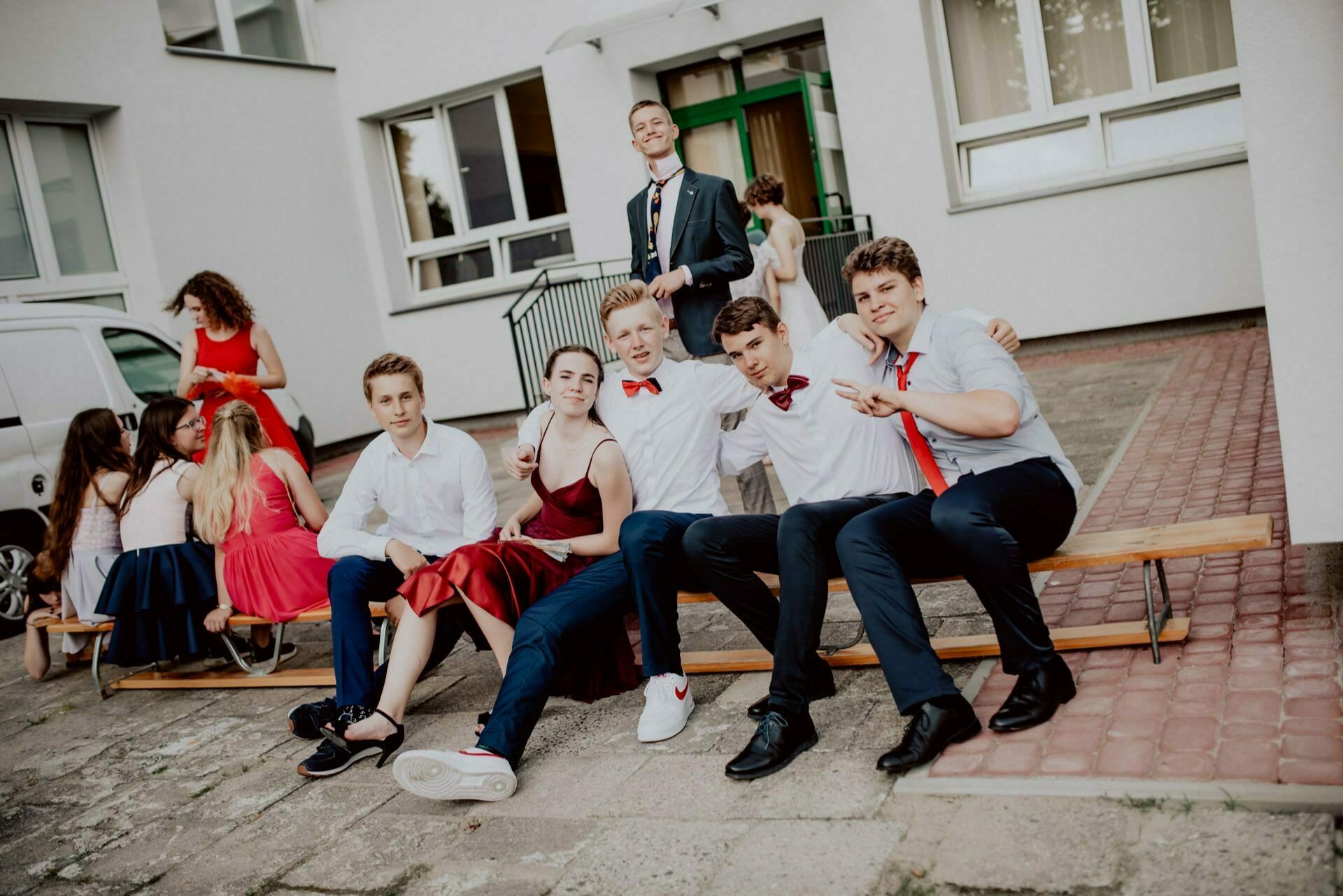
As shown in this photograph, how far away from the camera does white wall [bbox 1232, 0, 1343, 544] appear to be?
11.2ft

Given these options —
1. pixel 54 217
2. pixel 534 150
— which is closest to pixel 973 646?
pixel 534 150

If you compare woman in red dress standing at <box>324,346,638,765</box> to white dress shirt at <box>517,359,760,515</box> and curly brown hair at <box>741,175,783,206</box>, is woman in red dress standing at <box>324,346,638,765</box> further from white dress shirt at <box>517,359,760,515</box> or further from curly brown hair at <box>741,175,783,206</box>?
curly brown hair at <box>741,175,783,206</box>

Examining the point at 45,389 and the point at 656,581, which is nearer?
the point at 656,581

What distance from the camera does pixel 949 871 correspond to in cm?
260

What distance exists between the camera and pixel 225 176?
40.8ft

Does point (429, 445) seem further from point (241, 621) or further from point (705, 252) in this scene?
point (705, 252)

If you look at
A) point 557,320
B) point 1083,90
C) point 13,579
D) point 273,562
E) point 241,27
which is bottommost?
point 13,579

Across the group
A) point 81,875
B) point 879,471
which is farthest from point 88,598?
point 879,471

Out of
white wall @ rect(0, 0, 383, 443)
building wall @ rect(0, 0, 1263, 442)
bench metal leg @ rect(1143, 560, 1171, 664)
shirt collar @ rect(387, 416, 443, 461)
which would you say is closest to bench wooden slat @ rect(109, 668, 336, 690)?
shirt collar @ rect(387, 416, 443, 461)

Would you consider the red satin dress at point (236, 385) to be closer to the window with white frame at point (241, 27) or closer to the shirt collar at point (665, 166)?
the shirt collar at point (665, 166)

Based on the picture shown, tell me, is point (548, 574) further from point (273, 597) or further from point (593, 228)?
point (593, 228)

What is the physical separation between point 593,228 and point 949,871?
414 inches

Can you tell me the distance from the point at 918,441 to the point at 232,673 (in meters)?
3.56

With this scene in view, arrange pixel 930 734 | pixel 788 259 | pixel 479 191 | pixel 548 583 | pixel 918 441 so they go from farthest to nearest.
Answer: pixel 479 191
pixel 788 259
pixel 548 583
pixel 918 441
pixel 930 734
